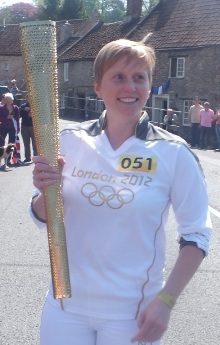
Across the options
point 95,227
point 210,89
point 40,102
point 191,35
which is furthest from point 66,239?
point 191,35

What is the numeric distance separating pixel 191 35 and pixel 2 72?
34.9m

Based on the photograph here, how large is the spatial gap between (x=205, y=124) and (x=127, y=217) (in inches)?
1037

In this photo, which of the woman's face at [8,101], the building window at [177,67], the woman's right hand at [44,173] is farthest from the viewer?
the building window at [177,67]

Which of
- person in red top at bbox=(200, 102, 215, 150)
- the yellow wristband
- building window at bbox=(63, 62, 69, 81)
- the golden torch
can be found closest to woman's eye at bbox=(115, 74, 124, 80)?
the golden torch

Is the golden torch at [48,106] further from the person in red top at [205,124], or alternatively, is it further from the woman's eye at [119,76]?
the person in red top at [205,124]

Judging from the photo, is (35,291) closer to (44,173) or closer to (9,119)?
(44,173)

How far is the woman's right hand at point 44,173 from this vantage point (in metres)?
2.76

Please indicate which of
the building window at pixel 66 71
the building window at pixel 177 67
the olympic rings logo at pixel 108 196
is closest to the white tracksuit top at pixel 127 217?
the olympic rings logo at pixel 108 196

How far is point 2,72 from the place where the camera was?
76.4m

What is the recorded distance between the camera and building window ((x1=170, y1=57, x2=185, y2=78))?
4566 centimetres

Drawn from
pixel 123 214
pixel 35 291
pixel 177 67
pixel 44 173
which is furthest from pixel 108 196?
pixel 177 67

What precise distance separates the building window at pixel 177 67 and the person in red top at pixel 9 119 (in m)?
27.0

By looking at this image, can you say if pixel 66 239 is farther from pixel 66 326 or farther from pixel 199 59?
pixel 199 59

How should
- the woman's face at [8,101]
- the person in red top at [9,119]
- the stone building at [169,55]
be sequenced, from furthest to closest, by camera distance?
the stone building at [169,55]
the person in red top at [9,119]
the woman's face at [8,101]
